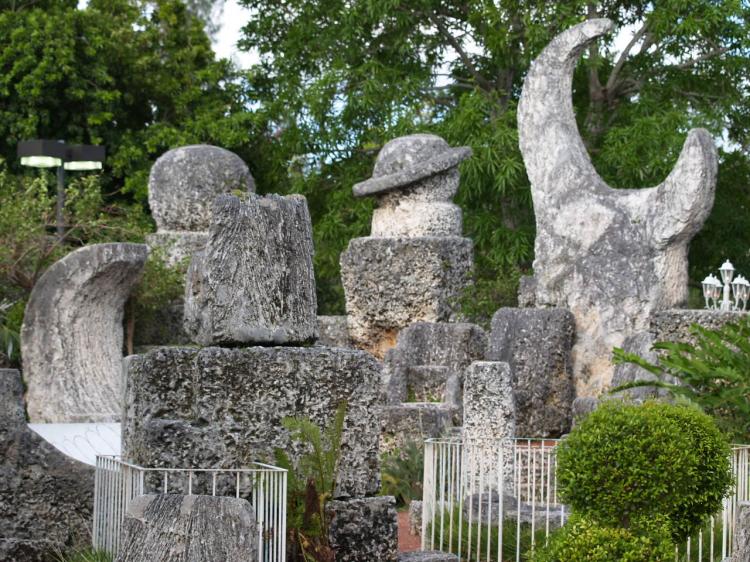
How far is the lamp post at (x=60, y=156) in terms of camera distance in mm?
16875

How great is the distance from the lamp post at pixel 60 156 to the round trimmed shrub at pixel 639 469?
31.4 ft

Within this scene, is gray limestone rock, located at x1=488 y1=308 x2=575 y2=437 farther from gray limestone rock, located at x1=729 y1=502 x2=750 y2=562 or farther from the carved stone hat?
gray limestone rock, located at x1=729 y1=502 x2=750 y2=562

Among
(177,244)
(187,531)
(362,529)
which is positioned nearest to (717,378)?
(362,529)

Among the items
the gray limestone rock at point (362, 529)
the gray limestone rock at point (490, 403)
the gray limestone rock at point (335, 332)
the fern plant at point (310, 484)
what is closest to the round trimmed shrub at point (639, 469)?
the gray limestone rock at point (362, 529)

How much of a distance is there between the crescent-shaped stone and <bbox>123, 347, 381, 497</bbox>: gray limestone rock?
889 cm

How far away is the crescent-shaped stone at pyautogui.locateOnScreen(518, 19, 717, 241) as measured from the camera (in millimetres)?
16047

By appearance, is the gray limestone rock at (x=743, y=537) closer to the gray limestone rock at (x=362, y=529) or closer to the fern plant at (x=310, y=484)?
the gray limestone rock at (x=362, y=529)

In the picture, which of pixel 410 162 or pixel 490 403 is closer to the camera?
pixel 490 403

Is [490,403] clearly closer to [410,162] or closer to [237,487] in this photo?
[237,487]

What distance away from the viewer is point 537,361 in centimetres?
1630

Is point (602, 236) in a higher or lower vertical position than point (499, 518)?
higher

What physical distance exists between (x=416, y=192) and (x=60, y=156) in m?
4.14

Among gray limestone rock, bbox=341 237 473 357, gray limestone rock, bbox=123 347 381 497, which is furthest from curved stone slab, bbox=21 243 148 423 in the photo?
gray limestone rock, bbox=123 347 381 497

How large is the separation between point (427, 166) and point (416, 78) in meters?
6.91
